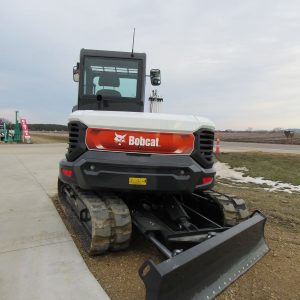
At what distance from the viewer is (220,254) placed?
11.9 ft

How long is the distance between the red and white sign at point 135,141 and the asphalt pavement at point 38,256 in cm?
133

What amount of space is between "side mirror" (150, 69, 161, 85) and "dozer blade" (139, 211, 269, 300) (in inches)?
114

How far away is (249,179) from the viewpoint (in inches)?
476

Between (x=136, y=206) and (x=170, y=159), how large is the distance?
1.07 metres

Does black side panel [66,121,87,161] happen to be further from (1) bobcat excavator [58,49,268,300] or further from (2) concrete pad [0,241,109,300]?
(2) concrete pad [0,241,109,300]

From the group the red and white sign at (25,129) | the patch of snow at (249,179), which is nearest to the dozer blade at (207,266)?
the patch of snow at (249,179)

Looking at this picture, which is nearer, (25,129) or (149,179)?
(149,179)

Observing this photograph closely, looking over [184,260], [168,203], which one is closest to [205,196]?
[168,203]

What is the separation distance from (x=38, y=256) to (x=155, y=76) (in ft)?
10.8

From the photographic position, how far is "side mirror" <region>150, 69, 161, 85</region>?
641 cm

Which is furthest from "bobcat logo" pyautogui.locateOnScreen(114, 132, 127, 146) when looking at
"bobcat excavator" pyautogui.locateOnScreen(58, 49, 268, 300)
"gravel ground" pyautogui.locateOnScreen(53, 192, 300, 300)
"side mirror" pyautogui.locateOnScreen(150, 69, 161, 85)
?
"side mirror" pyautogui.locateOnScreen(150, 69, 161, 85)

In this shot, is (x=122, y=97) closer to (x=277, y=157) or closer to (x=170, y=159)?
(x=170, y=159)

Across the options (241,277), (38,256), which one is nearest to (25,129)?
(38,256)

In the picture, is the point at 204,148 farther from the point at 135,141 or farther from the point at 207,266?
the point at 207,266
